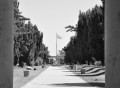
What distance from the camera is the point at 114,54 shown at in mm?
2504

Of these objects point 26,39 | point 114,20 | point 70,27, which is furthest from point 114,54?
point 26,39

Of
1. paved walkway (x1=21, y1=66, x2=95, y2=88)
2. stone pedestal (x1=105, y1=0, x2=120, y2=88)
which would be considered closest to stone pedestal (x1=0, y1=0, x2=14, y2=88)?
stone pedestal (x1=105, y1=0, x2=120, y2=88)

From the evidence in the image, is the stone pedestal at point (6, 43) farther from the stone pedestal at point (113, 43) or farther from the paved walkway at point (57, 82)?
the paved walkway at point (57, 82)

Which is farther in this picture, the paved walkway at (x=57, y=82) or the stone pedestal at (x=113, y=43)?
the paved walkway at (x=57, y=82)

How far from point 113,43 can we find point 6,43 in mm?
745

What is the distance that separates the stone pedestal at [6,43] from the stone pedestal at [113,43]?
680 mm

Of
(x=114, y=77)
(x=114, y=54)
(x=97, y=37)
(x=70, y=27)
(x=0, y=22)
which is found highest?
(x=70, y=27)

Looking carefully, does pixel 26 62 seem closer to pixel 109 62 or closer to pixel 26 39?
pixel 26 39

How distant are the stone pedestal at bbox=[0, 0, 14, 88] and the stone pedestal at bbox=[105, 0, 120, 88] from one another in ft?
2.23

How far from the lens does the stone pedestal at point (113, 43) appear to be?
98.0 inches

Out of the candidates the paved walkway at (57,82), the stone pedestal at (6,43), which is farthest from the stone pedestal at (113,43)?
the paved walkway at (57,82)

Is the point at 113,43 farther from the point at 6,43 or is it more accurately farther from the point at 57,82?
the point at 57,82

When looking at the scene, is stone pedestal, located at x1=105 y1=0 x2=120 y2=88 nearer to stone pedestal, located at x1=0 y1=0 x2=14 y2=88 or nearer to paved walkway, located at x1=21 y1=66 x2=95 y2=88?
stone pedestal, located at x1=0 y1=0 x2=14 y2=88

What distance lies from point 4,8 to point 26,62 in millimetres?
91949
